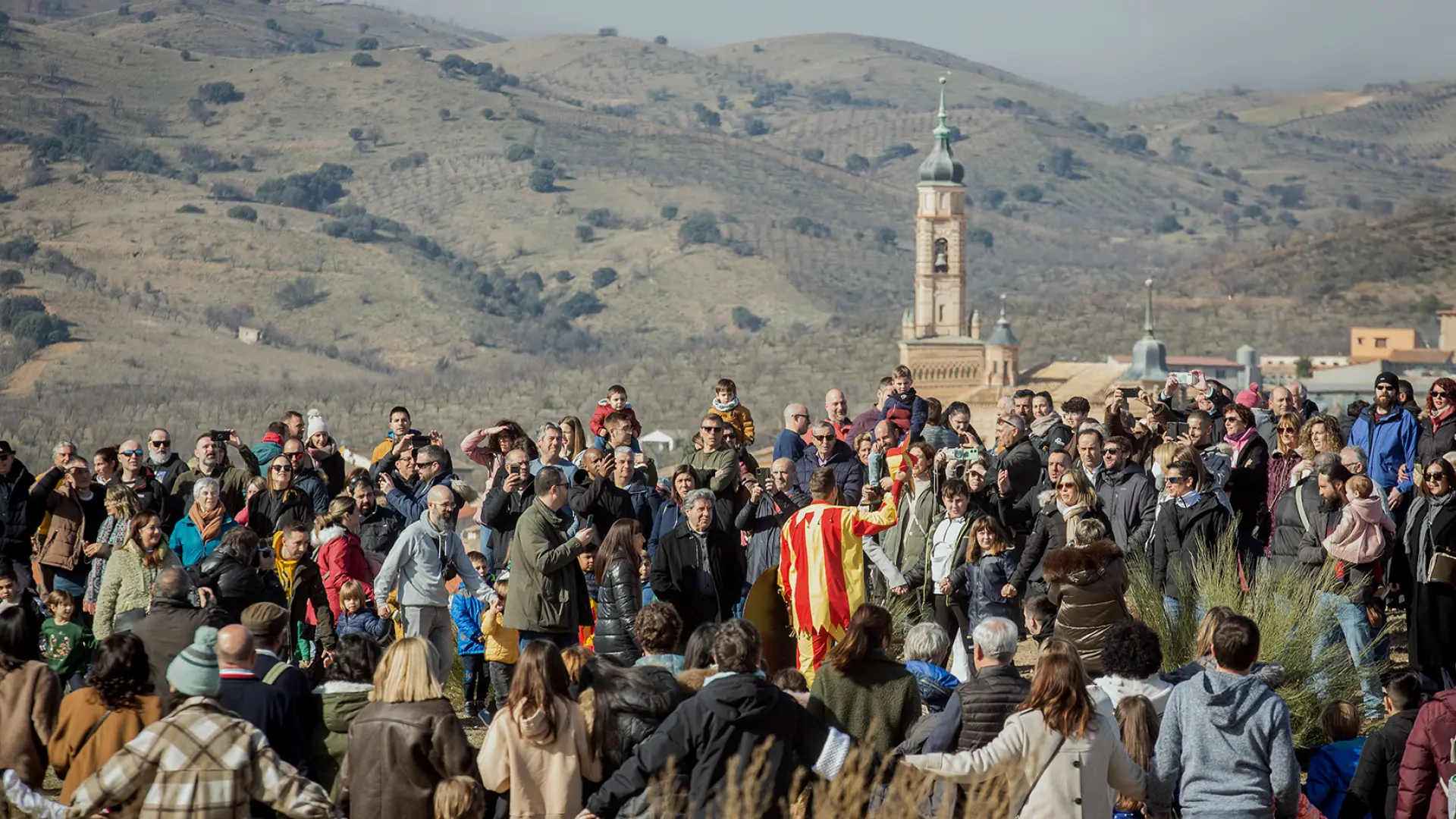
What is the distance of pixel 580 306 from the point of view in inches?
4242

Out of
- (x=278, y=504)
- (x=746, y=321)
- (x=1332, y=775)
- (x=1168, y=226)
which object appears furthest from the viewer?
(x=1168, y=226)

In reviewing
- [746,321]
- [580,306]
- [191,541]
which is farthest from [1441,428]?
[580,306]

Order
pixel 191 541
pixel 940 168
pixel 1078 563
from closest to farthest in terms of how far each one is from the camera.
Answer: pixel 1078 563 → pixel 191 541 → pixel 940 168

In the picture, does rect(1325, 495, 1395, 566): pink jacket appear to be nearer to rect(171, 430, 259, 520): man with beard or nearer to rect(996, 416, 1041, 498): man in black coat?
rect(996, 416, 1041, 498): man in black coat

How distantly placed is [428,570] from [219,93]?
136 m

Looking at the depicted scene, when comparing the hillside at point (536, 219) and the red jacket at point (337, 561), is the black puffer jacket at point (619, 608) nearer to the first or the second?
the red jacket at point (337, 561)

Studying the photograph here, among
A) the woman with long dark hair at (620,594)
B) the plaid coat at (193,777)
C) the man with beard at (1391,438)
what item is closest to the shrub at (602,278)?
the man with beard at (1391,438)

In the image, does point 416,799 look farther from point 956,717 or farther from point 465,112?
point 465,112

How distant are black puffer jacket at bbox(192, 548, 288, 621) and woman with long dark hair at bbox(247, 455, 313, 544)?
213cm

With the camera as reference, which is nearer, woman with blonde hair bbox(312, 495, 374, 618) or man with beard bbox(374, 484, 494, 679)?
man with beard bbox(374, 484, 494, 679)

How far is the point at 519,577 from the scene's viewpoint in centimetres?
885

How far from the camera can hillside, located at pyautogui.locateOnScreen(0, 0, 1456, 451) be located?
76.4 meters

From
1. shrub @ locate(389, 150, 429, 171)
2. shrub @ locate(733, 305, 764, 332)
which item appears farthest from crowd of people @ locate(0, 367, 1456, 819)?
shrub @ locate(389, 150, 429, 171)

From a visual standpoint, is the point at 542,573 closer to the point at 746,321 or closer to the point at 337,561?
the point at 337,561
